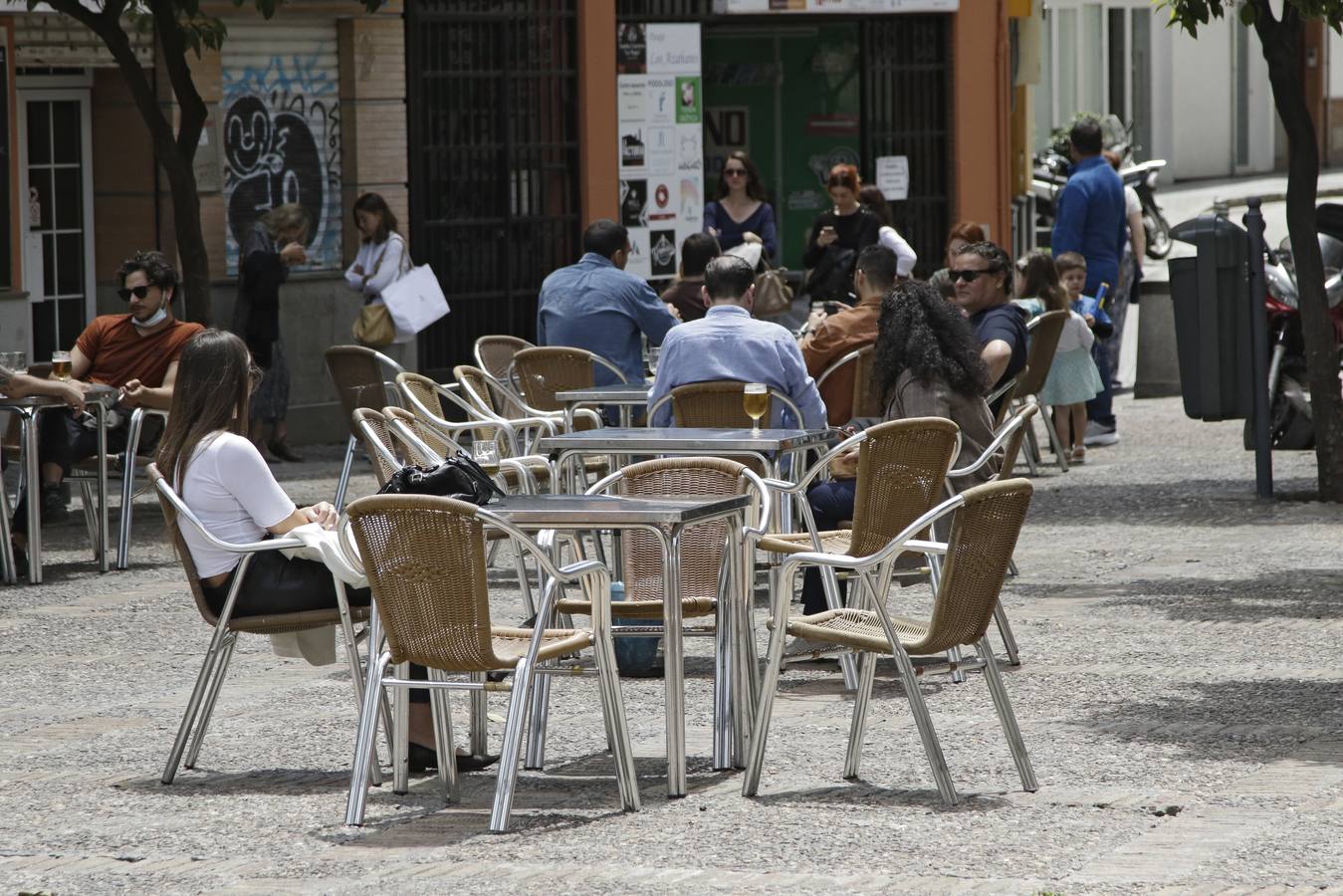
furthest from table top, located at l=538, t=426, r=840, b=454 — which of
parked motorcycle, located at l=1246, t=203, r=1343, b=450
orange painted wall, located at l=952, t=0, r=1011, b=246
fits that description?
orange painted wall, located at l=952, t=0, r=1011, b=246

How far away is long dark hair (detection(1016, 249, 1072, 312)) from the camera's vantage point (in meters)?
14.8

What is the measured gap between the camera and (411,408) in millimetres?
11781

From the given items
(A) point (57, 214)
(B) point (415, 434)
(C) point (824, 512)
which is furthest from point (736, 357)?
(A) point (57, 214)

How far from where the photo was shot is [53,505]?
1311cm

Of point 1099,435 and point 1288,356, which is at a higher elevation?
point 1288,356

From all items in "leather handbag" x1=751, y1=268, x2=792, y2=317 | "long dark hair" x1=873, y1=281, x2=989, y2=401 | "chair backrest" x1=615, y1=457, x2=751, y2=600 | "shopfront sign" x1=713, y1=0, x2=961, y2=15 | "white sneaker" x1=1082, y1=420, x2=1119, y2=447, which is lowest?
"white sneaker" x1=1082, y1=420, x2=1119, y2=447

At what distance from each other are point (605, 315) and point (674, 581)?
18.7 feet

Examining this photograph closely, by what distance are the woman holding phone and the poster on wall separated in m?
3.22

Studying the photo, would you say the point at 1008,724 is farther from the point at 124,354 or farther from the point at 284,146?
the point at 284,146

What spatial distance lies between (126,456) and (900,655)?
19.3 ft

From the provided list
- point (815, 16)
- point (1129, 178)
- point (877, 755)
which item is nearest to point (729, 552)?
point (877, 755)

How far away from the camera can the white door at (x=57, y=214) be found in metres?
16.4

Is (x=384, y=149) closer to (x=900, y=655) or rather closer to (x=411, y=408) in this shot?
(x=411, y=408)

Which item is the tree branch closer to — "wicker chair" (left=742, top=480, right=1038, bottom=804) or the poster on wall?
the poster on wall
